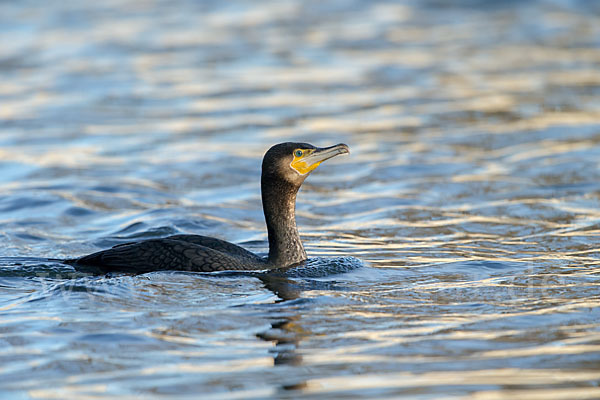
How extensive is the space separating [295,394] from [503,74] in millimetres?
14708

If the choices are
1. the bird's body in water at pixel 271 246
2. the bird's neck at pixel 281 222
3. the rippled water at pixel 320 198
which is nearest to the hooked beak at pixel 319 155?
the bird's body in water at pixel 271 246

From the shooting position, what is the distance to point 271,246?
343 inches

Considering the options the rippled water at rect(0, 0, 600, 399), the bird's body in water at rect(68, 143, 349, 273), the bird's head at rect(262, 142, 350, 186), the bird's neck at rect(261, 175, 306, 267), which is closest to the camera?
the rippled water at rect(0, 0, 600, 399)

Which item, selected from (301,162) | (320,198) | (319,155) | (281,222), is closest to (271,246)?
(281,222)

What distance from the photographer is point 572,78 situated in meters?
18.7

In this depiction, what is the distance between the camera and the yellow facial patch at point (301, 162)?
27.7 feet

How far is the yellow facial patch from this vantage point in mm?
8434

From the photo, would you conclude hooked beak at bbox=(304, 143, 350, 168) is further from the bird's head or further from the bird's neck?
the bird's neck

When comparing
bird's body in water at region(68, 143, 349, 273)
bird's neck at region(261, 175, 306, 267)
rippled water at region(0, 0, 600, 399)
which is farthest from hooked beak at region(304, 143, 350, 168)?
rippled water at region(0, 0, 600, 399)

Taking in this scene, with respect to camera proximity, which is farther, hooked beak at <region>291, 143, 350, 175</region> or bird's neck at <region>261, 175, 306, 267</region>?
bird's neck at <region>261, 175, 306, 267</region>

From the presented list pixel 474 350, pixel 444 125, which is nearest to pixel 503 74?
pixel 444 125

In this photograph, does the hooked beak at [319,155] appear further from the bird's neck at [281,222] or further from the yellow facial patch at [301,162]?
the bird's neck at [281,222]

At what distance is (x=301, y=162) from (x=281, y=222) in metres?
0.55

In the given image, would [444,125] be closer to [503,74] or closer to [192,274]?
[503,74]
